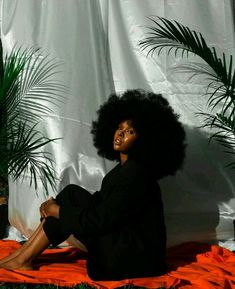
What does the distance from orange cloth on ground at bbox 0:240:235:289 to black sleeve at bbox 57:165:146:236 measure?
37 cm

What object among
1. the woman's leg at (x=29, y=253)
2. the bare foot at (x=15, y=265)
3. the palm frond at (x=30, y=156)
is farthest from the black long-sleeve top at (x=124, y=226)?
the palm frond at (x=30, y=156)

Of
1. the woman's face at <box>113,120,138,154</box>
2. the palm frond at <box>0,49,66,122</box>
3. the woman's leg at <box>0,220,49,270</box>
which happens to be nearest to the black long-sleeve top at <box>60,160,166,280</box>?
the woman's face at <box>113,120,138,154</box>

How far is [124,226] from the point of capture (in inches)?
130

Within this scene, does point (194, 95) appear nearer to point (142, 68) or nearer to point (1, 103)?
point (142, 68)

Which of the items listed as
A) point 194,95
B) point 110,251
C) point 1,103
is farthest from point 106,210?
point 194,95

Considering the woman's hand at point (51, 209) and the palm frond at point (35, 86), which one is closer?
the woman's hand at point (51, 209)

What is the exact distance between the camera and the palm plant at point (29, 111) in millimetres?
4445

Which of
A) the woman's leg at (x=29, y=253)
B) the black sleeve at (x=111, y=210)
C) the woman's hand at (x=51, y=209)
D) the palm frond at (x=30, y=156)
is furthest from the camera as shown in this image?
the palm frond at (x=30, y=156)

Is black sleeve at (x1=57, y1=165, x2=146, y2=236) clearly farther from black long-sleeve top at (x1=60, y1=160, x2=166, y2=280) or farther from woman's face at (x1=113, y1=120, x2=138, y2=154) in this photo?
woman's face at (x1=113, y1=120, x2=138, y2=154)

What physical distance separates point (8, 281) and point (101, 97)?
1912mm

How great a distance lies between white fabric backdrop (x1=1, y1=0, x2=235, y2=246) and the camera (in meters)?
4.68

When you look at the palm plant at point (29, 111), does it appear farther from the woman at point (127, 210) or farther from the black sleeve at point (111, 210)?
the black sleeve at point (111, 210)

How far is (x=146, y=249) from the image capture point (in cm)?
329

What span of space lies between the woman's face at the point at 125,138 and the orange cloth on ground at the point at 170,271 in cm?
78
